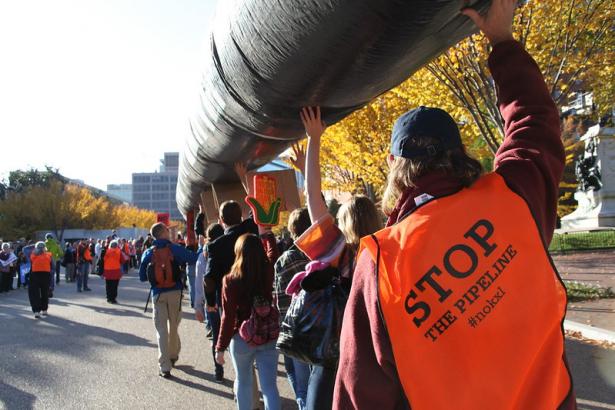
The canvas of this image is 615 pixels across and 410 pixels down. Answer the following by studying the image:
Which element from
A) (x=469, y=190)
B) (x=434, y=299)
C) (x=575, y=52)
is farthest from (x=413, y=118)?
(x=575, y=52)

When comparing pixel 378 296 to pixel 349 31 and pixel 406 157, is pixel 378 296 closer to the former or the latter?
pixel 406 157

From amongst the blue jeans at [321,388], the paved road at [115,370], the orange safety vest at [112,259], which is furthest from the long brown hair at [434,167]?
the orange safety vest at [112,259]

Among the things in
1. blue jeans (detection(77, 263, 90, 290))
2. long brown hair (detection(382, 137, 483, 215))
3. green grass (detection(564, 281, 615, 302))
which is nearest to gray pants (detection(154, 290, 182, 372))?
long brown hair (detection(382, 137, 483, 215))

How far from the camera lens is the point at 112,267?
15.2 metres

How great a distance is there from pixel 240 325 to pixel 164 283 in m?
2.99

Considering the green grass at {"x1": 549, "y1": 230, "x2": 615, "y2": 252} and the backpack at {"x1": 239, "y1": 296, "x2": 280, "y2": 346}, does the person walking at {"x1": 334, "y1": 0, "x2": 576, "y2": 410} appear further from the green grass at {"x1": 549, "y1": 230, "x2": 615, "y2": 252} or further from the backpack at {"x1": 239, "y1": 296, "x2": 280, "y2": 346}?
the green grass at {"x1": 549, "y1": 230, "x2": 615, "y2": 252}

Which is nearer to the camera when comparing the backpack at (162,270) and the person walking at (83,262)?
the backpack at (162,270)

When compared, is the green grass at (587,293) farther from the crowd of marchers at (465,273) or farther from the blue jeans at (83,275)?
the blue jeans at (83,275)

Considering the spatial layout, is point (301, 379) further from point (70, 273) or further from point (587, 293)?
point (70, 273)

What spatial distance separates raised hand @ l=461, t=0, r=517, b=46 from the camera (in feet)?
5.73

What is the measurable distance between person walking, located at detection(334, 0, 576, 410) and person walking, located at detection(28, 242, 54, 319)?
42.0 ft

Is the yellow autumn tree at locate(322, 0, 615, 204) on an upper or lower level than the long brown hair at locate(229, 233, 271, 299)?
upper

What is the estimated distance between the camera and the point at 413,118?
171 centimetres

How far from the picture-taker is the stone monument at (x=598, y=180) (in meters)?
23.0
